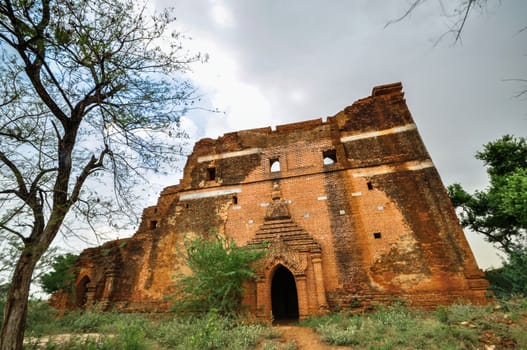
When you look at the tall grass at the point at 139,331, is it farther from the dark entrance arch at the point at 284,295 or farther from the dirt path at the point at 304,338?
the dark entrance arch at the point at 284,295

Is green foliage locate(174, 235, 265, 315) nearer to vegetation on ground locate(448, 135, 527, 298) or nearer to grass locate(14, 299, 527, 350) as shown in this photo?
grass locate(14, 299, 527, 350)

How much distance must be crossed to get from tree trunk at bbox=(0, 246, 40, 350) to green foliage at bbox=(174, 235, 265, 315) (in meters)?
5.15

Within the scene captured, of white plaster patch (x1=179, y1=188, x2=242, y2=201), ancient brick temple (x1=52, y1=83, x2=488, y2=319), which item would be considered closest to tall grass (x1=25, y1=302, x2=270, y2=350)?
ancient brick temple (x1=52, y1=83, x2=488, y2=319)

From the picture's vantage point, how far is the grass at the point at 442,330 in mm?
6148

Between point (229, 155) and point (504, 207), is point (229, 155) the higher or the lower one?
the higher one

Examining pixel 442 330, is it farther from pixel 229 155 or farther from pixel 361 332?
pixel 229 155

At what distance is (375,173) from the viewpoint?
1205 cm

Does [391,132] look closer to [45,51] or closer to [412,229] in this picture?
[412,229]

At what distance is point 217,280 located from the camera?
9727 mm

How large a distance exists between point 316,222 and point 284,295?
456 centimetres

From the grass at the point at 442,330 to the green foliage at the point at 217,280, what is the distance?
287 centimetres

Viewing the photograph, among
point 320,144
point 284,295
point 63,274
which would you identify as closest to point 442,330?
point 284,295

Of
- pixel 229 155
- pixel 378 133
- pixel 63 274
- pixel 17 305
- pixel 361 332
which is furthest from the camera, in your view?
pixel 63 274

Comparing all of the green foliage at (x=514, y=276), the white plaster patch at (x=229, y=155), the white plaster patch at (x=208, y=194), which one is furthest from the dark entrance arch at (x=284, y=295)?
the green foliage at (x=514, y=276)
